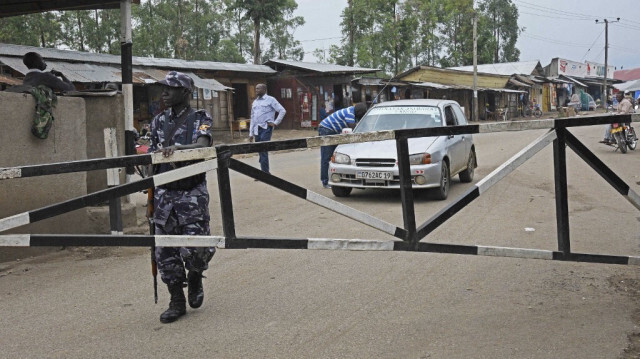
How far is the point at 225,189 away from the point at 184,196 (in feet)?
2.64

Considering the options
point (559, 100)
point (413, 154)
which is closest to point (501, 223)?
point (413, 154)

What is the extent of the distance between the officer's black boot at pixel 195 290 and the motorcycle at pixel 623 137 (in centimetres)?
1570

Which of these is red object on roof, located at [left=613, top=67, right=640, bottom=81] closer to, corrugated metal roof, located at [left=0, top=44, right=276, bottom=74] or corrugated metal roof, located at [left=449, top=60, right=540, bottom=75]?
corrugated metal roof, located at [left=449, top=60, right=540, bottom=75]

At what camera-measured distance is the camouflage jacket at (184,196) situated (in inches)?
163

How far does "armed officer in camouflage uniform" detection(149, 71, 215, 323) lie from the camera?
13.6 feet

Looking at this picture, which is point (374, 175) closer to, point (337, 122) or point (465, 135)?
point (337, 122)

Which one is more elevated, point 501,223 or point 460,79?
point 460,79

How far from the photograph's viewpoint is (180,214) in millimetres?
4137

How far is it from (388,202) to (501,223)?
214cm

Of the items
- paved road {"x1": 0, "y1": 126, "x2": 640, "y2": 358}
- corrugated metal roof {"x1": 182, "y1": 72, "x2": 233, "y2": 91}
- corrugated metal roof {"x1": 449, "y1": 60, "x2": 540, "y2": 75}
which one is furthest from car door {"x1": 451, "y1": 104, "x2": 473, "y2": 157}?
corrugated metal roof {"x1": 449, "y1": 60, "x2": 540, "y2": 75}

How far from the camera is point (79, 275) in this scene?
5547mm

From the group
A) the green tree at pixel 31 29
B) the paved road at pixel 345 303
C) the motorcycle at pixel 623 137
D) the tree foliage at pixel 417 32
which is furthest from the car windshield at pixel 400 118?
the tree foliage at pixel 417 32

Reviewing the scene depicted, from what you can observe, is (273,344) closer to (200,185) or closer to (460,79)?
(200,185)

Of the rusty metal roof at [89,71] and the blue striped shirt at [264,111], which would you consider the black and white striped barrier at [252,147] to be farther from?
the rusty metal roof at [89,71]
